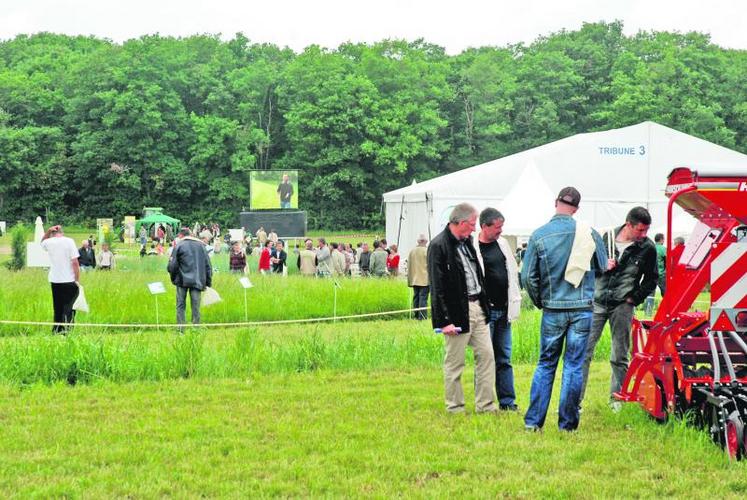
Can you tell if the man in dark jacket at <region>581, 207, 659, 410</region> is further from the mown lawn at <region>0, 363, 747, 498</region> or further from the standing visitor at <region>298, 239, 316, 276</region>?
the standing visitor at <region>298, 239, 316, 276</region>

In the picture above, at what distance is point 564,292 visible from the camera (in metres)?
6.66

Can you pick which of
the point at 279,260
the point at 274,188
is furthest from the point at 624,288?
the point at 274,188

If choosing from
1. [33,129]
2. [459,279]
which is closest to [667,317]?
[459,279]

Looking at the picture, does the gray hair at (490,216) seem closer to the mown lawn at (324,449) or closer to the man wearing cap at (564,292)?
the man wearing cap at (564,292)

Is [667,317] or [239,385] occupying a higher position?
[667,317]

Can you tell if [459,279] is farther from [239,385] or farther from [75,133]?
[75,133]

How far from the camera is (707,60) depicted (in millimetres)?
72875

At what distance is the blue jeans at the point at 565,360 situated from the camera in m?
6.68

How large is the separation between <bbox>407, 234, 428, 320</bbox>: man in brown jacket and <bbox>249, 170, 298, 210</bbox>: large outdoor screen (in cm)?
3297

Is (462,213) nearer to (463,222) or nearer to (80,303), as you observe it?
(463,222)

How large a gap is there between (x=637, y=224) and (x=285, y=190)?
4324 centimetres

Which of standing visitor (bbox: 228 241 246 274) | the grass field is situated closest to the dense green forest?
standing visitor (bbox: 228 241 246 274)

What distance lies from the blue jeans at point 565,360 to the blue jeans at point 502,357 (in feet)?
3.06

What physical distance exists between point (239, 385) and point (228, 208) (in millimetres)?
65159
